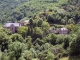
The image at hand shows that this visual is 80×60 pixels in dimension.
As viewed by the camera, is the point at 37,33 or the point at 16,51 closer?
the point at 16,51

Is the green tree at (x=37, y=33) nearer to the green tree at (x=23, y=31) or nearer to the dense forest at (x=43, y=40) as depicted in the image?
the dense forest at (x=43, y=40)

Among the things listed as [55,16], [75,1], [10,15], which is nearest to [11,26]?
[55,16]

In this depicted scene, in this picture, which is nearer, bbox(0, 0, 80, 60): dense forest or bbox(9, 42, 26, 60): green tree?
bbox(9, 42, 26, 60): green tree

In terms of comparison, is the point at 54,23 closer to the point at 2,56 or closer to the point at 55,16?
the point at 55,16

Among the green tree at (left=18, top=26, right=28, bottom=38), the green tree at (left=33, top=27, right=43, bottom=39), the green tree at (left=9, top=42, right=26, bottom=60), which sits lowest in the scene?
the green tree at (left=33, top=27, right=43, bottom=39)

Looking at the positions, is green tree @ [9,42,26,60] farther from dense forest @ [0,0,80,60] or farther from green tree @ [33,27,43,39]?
green tree @ [33,27,43,39]

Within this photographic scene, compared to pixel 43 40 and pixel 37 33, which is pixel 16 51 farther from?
pixel 37 33

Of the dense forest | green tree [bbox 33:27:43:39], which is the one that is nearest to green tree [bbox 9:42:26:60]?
the dense forest

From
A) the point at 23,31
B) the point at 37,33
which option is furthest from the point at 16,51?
the point at 37,33

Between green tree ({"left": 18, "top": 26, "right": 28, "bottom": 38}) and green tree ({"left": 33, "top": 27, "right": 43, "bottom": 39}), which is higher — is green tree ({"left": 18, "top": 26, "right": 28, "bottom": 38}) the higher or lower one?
the higher one

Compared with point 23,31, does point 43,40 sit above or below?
below

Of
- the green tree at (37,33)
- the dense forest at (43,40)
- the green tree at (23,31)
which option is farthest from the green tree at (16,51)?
the green tree at (37,33)
